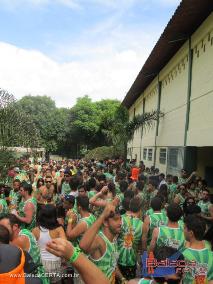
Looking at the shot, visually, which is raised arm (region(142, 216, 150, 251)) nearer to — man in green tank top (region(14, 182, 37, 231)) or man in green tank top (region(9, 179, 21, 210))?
man in green tank top (region(14, 182, 37, 231))

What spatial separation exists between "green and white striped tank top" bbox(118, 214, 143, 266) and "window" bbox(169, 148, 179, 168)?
1021 centimetres

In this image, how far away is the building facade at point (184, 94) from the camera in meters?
12.4

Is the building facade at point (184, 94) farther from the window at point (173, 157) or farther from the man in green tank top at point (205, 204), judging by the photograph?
the man in green tank top at point (205, 204)

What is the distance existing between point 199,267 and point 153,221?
1.86 meters

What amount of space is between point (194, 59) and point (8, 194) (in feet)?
27.2

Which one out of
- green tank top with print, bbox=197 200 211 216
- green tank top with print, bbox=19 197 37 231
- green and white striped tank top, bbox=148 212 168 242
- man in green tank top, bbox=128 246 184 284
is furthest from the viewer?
green tank top with print, bbox=197 200 211 216

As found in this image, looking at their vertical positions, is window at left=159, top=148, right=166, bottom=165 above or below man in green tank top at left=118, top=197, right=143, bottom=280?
above

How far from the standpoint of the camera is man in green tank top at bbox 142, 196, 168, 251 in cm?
608

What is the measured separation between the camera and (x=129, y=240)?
587cm

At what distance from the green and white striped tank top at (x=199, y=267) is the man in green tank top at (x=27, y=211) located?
3.17 m

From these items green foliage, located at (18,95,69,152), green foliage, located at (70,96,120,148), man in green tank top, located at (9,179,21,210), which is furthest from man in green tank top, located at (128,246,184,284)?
green foliage, located at (18,95,69,152)

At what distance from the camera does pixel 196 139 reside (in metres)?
13.1

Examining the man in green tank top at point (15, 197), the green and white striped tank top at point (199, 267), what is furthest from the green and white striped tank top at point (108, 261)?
the man in green tank top at point (15, 197)

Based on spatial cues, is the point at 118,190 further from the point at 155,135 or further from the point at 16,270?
the point at 155,135
